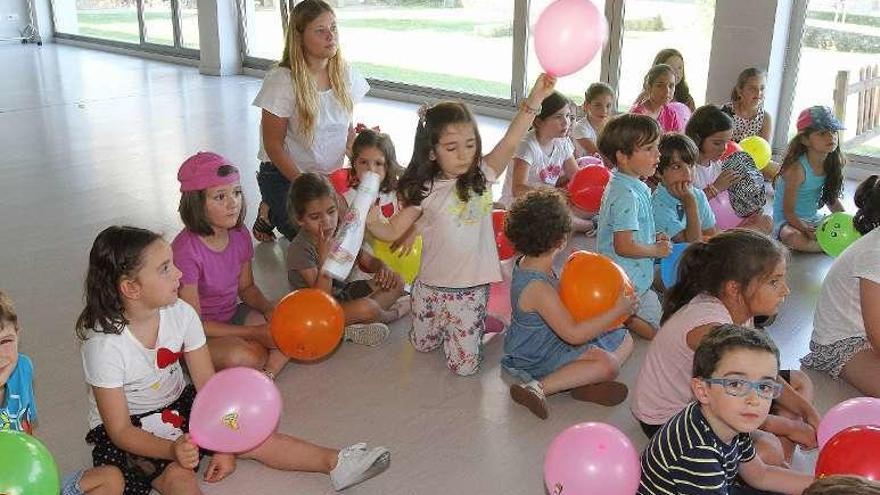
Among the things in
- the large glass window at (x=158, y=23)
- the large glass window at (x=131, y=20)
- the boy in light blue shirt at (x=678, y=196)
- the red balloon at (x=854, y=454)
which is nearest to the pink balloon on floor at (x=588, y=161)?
the boy in light blue shirt at (x=678, y=196)

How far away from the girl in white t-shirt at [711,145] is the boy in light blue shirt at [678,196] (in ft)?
1.21

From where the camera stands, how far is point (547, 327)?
2.48 m

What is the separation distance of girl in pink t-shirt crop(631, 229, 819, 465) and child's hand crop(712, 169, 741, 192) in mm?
1561

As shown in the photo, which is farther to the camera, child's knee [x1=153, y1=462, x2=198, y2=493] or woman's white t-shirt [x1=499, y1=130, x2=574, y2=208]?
woman's white t-shirt [x1=499, y1=130, x2=574, y2=208]

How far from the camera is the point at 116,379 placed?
1.92m

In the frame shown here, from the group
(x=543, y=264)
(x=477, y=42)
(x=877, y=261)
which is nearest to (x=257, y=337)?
(x=543, y=264)

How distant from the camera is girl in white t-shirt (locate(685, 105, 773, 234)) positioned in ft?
11.5

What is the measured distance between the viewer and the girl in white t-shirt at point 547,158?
3.81 metres

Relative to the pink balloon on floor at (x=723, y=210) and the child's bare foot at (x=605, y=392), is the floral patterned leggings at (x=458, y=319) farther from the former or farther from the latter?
the pink balloon on floor at (x=723, y=210)

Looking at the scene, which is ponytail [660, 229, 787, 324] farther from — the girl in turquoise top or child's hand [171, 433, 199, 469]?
the girl in turquoise top

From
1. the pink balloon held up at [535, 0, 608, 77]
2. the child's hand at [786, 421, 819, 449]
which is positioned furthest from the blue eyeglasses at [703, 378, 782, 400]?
the pink balloon held up at [535, 0, 608, 77]

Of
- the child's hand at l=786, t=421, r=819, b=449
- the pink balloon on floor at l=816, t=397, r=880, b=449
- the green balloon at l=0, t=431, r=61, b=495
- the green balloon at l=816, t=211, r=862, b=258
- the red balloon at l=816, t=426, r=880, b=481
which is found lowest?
the child's hand at l=786, t=421, r=819, b=449

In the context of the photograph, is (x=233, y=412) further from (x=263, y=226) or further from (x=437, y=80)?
(x=437, y=80)

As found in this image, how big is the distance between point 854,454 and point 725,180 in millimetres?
2130
